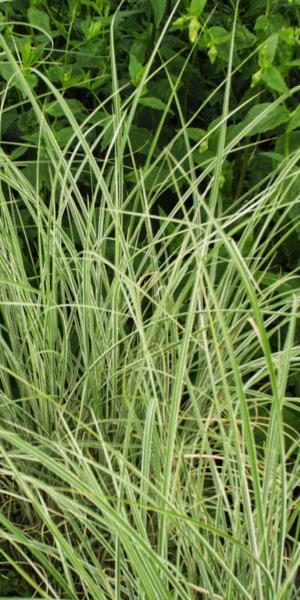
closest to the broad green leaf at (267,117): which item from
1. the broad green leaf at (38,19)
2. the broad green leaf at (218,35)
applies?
the broad green leaf at (218,35)

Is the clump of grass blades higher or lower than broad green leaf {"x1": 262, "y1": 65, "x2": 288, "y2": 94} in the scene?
lower

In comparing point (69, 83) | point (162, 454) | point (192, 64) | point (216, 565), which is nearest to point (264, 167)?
point (192, 64)

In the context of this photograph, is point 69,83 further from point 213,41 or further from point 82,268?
point 82,268

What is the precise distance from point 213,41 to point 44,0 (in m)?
0.52

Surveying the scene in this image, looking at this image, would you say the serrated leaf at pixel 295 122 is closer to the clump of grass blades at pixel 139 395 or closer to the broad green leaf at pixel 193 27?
the clump of grass blades at pixel 139 395

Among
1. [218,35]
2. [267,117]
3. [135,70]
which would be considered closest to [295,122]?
[267,117]

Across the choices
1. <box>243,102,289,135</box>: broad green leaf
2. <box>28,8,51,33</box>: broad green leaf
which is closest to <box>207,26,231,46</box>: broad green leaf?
<box>243,102,289,135</box>: broad green leaf

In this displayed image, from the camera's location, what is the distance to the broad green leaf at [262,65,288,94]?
182 centimetres

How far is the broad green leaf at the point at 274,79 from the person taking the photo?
1.82 metres

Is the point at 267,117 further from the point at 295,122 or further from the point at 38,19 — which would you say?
the point at 38,19

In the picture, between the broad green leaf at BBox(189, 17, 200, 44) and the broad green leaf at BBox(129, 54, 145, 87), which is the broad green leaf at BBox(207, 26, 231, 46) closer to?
the broad green leaf at BBox(189, 17, 200, 44)

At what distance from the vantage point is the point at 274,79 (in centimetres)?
183

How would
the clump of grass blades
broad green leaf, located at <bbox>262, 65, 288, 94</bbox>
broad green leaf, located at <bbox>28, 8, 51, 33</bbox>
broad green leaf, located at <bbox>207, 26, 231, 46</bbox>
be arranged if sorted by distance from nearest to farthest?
1. the clump of grass blades
2. broad green leaf, located at <bbox>262, 65, 288, 94</bbox>
3. broad green leaf, located at <bbox>207, 26, 231, 46</bbox>
4. broad green leaf, located at <bbox>28, 8, 51, 33</bbox>

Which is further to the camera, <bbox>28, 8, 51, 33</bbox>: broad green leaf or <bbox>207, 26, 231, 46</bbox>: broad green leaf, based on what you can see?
<bbox>28, 8, 51, 33</bbox>: broad green leaf
